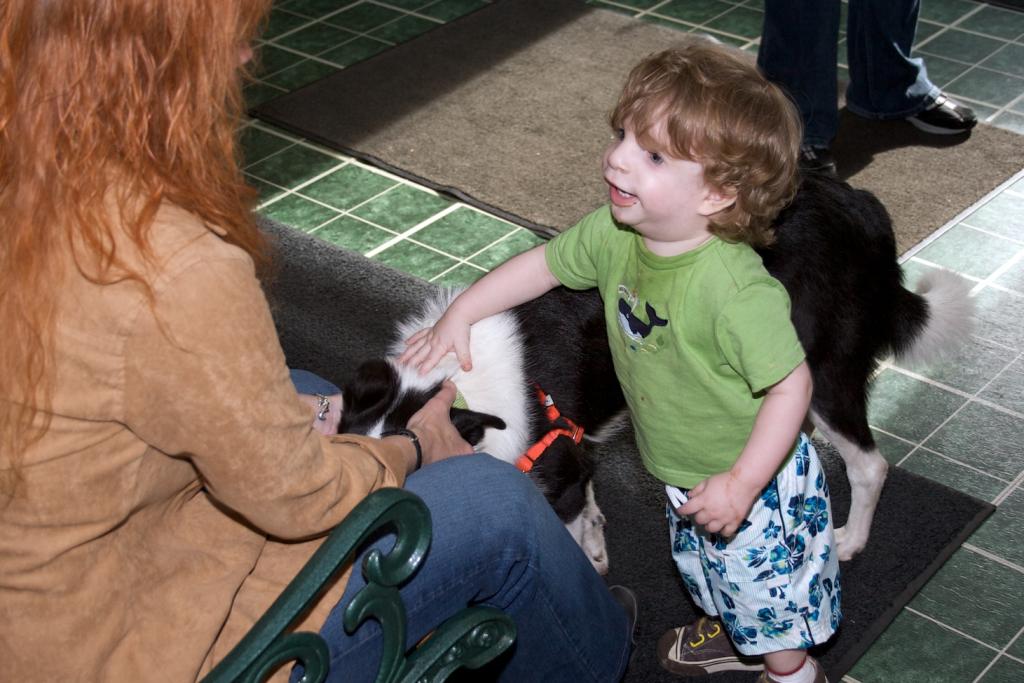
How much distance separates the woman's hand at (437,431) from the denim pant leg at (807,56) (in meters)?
2.02

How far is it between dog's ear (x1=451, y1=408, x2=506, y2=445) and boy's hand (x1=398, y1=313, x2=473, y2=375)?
0.34 feet

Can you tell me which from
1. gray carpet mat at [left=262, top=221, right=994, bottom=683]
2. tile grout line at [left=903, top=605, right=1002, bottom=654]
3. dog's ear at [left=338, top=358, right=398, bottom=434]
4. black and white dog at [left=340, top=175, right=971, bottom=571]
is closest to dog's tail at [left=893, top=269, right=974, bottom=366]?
black and white dog at [left=340, top=175, right=971, bottom=571]

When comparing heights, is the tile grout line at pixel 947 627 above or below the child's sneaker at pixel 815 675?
below

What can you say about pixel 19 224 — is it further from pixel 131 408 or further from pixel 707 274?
pixel 707 274

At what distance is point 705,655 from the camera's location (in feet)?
7.06

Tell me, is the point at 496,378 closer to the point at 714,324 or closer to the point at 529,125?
the point at 714,324

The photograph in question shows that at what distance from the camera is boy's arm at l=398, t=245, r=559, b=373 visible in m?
1.96

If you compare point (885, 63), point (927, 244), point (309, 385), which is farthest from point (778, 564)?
point (885, 63)

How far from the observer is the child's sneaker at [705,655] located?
2.15m

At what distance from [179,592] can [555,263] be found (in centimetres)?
85

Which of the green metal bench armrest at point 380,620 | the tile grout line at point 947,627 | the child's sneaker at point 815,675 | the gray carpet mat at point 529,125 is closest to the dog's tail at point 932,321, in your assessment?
the tile grout line at point 947,627

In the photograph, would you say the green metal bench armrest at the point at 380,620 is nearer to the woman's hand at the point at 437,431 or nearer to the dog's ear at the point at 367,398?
the woman's hand at the point at 437,431

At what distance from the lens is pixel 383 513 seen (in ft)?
4.02

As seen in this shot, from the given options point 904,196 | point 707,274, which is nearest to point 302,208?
point 904,196
